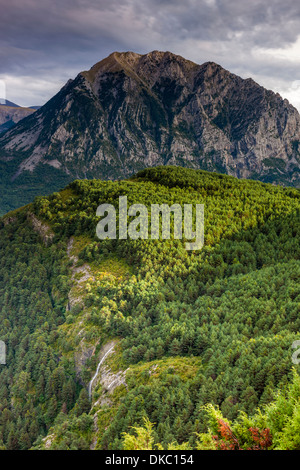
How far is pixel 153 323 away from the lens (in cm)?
8738

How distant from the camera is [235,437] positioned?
85.4 ft

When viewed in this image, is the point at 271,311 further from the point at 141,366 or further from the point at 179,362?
the point at 141,366

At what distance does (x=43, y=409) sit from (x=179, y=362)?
55128mm

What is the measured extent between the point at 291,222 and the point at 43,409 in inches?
4656

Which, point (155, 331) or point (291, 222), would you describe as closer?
point (155, 331)

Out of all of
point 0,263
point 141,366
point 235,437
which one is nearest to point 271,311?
point 141,366

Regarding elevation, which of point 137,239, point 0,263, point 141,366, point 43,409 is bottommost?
point 43,409

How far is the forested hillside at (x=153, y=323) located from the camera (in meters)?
46.4

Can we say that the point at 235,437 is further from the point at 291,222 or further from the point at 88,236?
the point at 88,236

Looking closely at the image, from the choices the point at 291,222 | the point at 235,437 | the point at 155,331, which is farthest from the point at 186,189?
the point at 235,437

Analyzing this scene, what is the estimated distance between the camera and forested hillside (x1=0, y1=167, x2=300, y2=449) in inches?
1828
